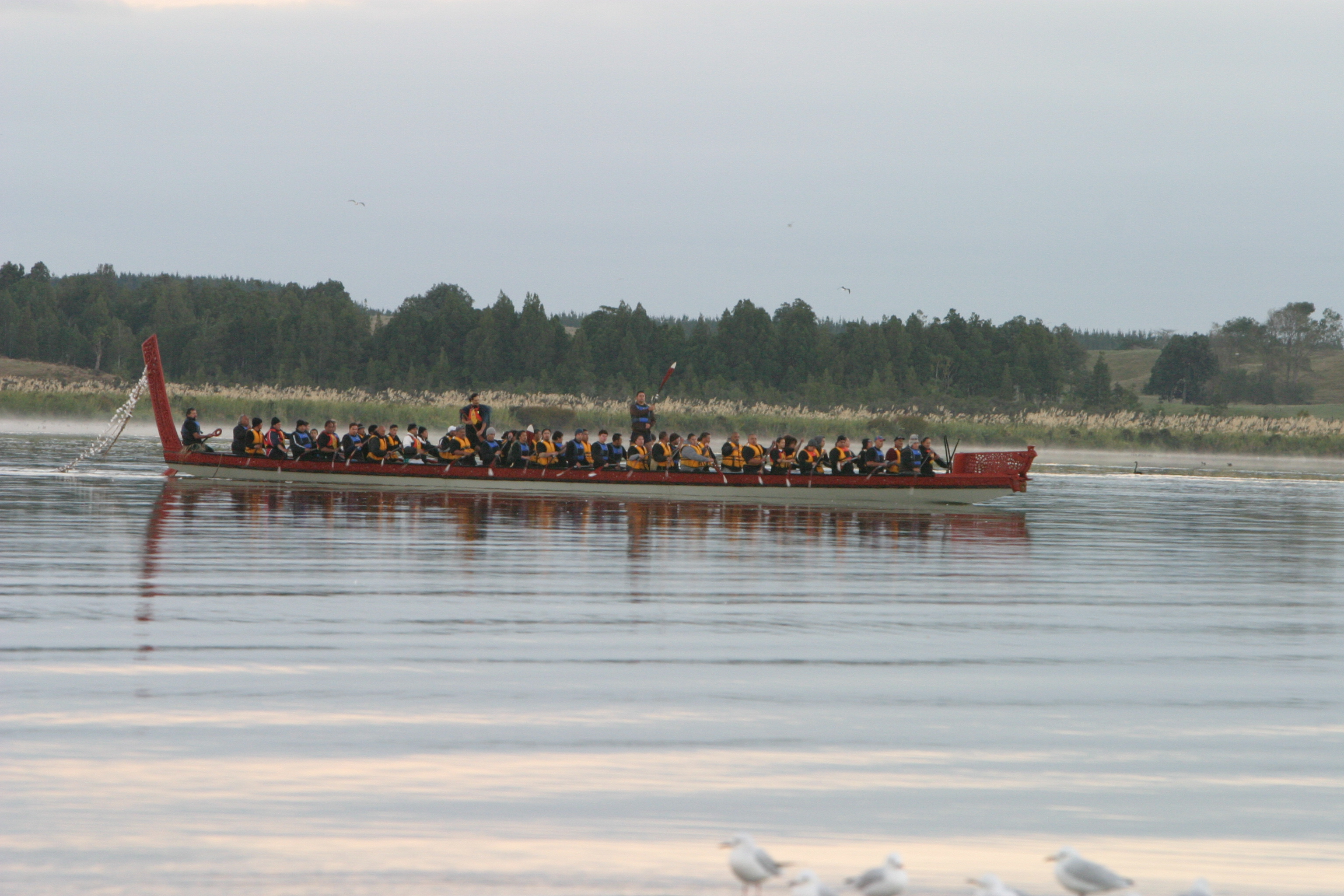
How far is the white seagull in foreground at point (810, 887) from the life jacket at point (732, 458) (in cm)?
2069

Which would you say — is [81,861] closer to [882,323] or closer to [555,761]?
[555,761]

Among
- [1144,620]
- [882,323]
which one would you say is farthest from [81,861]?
[882,323]

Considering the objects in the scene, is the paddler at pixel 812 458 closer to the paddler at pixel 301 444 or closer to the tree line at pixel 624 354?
the paddler at pixel 301 444

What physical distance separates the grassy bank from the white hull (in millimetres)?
20171

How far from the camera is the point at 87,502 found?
69.5 ft

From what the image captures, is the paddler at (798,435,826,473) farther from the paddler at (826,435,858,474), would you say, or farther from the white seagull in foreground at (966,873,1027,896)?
the white seagull in foreground at (966,873,1027,896)

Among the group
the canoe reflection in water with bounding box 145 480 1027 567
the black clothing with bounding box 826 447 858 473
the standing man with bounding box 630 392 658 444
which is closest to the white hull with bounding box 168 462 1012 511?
the canoe reflection in water with bounding box 145 480 1027 567

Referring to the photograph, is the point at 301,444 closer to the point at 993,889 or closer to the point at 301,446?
the point at 301,446

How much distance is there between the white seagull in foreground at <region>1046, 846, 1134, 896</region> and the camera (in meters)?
5.00

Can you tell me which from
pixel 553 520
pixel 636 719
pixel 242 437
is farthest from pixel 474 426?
pixel 636 719

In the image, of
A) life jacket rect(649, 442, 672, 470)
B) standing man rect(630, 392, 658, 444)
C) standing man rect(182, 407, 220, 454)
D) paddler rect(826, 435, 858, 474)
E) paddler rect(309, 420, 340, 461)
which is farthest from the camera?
standing man rect(182, 407, 220, 454)

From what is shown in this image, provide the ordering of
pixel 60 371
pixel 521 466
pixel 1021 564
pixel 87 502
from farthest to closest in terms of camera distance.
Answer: pixel 60 371 < pixel 521 466 < pixel 87 502 < pixel 1021 564

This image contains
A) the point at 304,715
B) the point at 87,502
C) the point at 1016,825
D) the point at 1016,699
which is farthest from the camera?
the point at 87,502

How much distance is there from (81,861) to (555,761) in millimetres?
2354
